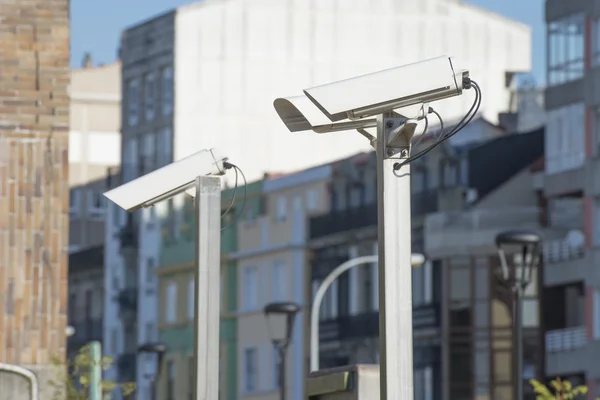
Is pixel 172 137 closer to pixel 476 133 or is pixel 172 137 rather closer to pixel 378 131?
pixel 476 133

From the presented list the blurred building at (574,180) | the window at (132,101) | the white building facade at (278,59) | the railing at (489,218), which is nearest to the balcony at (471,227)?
the railing at (489,218)

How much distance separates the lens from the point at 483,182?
7044 centimetres

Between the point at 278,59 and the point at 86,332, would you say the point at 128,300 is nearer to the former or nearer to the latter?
the point at 86,332

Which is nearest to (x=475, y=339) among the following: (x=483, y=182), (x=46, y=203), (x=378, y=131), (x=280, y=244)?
(x=483, y=182)

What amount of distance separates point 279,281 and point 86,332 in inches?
792

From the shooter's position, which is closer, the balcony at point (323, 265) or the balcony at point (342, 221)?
the balcony at point (342, 221)

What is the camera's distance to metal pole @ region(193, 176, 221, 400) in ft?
51.0

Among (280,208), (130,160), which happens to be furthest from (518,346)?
(130,160)

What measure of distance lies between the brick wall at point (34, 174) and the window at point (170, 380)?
6527 centimetres

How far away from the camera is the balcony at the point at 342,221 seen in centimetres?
7625

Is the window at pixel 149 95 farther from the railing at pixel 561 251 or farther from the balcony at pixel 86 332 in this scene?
the railing at pixel 561 251

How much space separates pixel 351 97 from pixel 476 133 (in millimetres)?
62678

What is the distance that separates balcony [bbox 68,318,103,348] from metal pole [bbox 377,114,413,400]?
282 feet

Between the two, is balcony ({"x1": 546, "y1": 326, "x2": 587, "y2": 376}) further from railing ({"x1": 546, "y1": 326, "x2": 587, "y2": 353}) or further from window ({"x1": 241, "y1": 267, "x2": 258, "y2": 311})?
window ({"x1": 241, "y1": 267, "x2": 258, "y2": 311})
